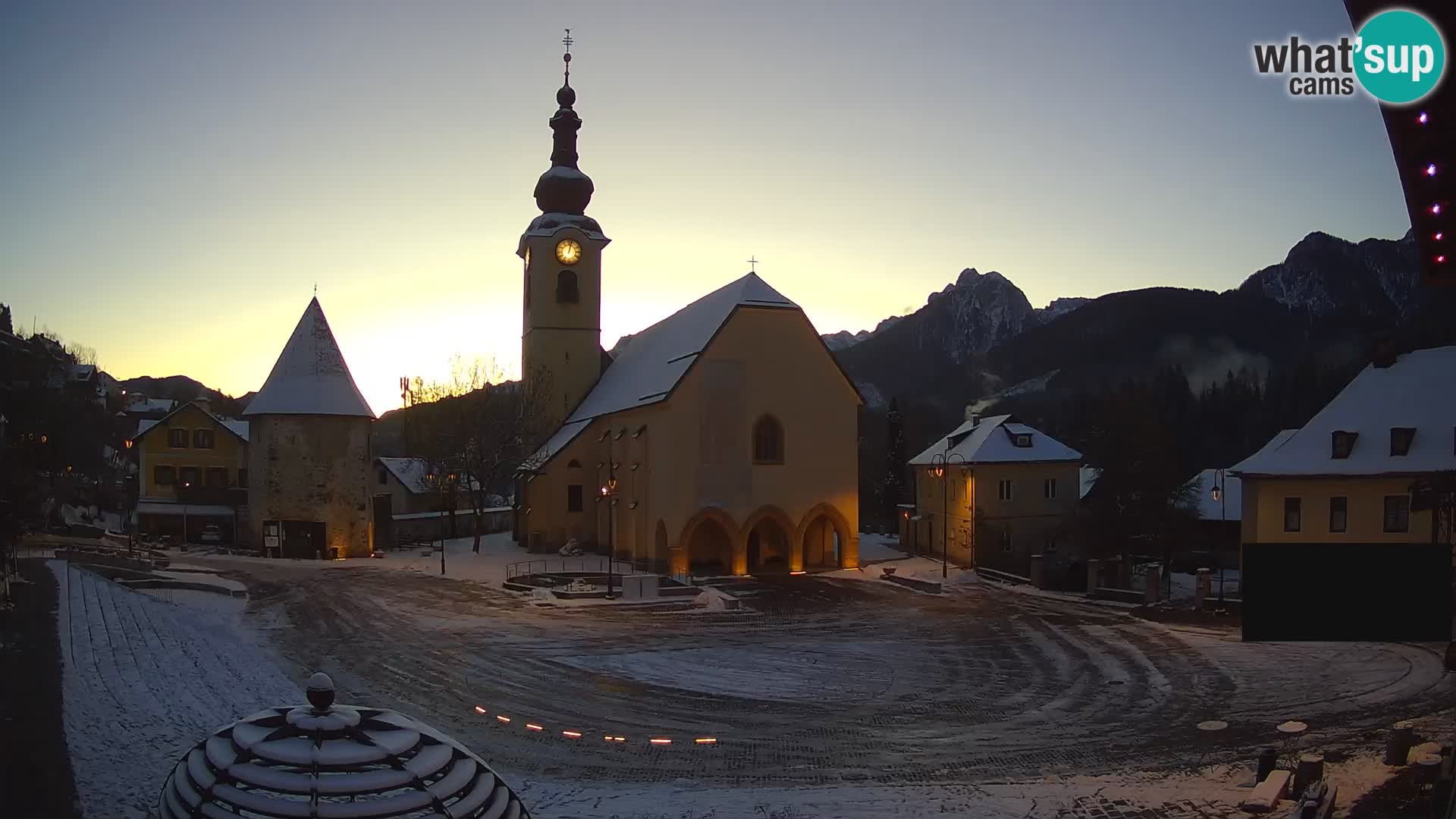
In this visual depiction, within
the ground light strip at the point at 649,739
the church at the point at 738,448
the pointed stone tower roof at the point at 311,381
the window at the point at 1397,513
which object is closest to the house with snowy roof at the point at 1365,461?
the window at the point at 1397,513

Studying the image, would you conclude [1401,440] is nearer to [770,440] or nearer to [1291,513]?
[1291,513]

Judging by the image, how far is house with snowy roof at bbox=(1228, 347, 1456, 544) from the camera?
30.4 metres

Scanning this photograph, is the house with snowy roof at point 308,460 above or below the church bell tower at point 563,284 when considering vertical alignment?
below

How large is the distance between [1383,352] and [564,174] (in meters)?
38.0

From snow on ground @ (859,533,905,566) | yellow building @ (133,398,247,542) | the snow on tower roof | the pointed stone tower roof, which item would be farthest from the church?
yellow building @ (133,398,247,542)

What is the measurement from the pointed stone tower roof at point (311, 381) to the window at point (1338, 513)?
37850 mm

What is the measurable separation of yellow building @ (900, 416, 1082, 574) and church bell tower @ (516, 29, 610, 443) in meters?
20.5

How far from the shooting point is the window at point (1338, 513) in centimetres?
3127

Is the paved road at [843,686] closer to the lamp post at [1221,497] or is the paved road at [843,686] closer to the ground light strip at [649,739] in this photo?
the ground light strip at [649,739]

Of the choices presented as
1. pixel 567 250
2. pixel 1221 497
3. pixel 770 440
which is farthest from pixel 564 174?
pixel 1221 497

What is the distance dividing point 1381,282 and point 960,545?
427ft

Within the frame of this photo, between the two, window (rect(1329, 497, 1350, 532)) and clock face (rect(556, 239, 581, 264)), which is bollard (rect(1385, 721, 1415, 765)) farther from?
clock face (rect(556, 239, 581, 264))

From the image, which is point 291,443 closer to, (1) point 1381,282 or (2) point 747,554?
(2) point 747,554

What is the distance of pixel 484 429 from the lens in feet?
181
